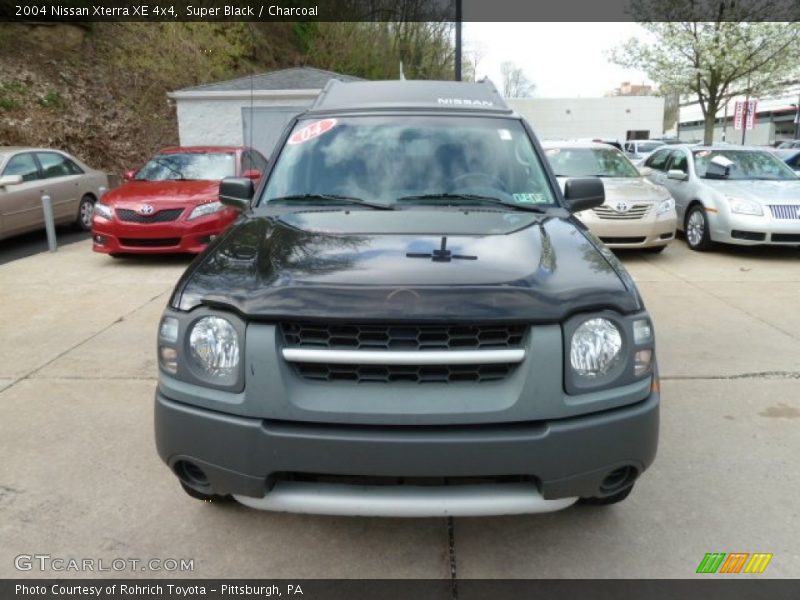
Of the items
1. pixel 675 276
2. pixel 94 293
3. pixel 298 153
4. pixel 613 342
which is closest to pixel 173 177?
pixel 94 293

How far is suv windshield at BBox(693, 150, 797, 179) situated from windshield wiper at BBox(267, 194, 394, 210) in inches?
313

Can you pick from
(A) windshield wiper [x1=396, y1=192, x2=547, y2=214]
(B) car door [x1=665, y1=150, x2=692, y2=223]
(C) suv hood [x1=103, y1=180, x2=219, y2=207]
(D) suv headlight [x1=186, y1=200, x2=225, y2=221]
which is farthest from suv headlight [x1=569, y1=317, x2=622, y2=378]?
(B) car door [x1=665, y1=150, x2=692, y2=223]

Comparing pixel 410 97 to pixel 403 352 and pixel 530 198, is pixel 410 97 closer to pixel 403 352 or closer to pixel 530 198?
pixel 530 198

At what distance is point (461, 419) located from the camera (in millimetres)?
2086

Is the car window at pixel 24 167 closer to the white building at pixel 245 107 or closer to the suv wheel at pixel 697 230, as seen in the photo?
the white building at pixel 245 107

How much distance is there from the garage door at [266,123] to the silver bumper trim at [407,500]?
14893 mm

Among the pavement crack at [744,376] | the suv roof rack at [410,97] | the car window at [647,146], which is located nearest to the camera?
the suv roof rack at [410,97]

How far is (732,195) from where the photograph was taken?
28.2ft

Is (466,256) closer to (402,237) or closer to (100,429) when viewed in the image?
(402,237)

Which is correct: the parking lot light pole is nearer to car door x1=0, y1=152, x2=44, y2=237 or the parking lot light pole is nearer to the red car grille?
car door x1=0, y1=152, x2=44, y2=237

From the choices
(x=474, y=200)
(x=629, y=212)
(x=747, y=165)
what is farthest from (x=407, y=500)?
(x=747, y=165)

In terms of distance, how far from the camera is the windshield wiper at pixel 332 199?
3189 millimetres

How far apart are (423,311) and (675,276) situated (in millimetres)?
6516

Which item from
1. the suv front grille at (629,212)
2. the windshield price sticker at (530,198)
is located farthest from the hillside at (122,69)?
the windshield price sticker at (530,198)
